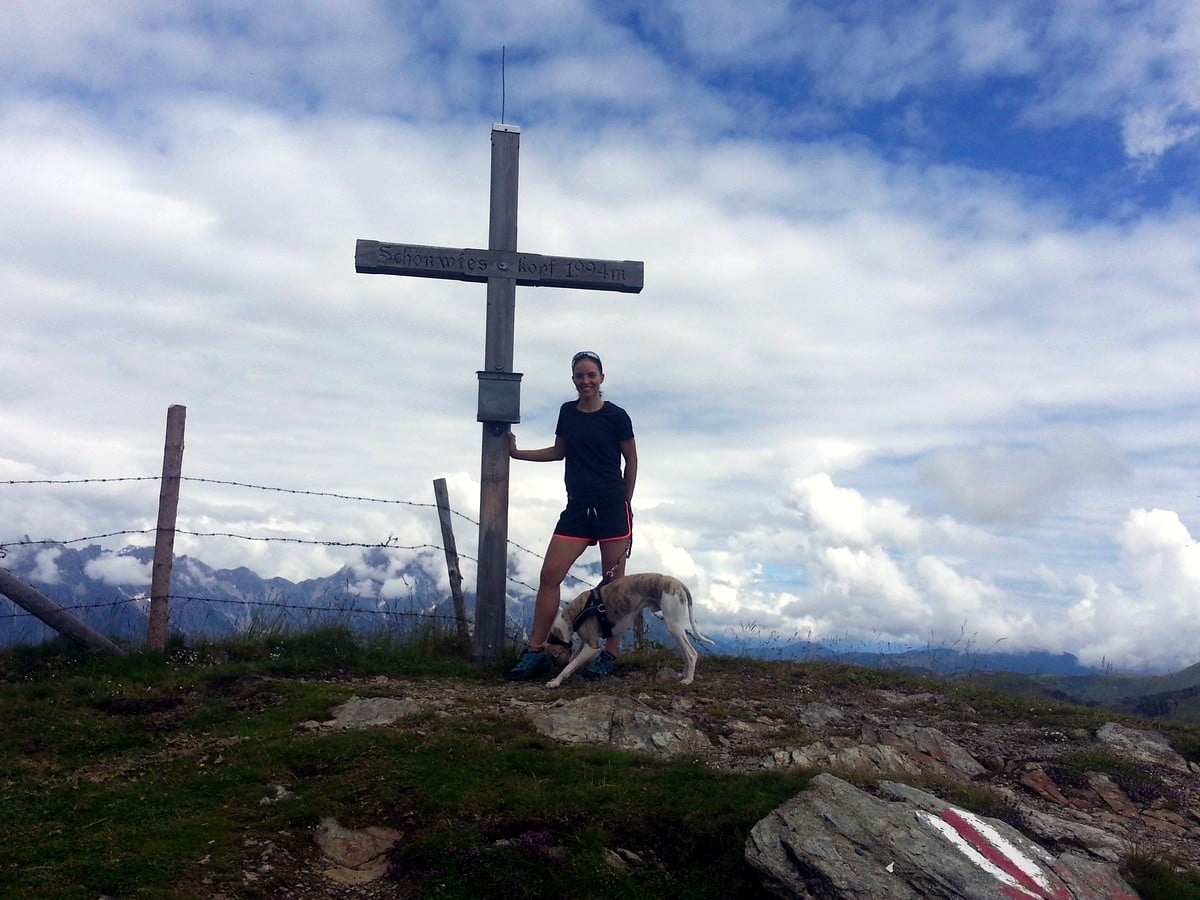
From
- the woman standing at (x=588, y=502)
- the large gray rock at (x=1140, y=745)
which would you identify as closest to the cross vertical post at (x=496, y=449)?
the woman standing at (x=588, y=502)

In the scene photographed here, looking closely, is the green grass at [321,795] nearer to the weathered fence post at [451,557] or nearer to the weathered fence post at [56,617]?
the weathered fence post at [56,617]

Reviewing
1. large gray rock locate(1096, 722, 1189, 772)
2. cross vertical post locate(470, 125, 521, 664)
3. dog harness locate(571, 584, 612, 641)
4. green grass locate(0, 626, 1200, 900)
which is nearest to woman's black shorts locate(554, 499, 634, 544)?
dog harness locate(571, 584, 612, 641)

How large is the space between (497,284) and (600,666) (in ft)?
14.7

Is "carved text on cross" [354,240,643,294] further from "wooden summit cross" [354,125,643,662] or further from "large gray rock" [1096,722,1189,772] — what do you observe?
"large gray rock" [1096,722,1189,772]

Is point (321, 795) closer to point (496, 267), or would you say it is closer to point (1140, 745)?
point (496, 267)

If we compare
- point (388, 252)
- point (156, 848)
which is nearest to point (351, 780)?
point (156, 848)

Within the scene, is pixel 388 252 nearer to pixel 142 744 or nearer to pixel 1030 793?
pixel 142 744

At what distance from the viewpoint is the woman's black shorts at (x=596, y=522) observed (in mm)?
9945

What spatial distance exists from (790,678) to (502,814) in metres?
5.22

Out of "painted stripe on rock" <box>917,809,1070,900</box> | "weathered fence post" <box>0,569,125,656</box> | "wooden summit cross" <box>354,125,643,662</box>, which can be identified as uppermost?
"wooden summit cross" <box>354,125,643,662</box>

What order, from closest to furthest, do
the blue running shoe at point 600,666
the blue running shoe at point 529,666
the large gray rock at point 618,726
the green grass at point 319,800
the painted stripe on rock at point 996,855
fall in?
the painted stripe on rock at point 996,855 < the green grass at point 319,800 < the large gray rock at point 618,726 < the blue running shoe at point 529,666 < the blue running shoe at point 600,666

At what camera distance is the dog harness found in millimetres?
9625

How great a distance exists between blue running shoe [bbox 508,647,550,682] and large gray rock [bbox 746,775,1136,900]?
14.5ft

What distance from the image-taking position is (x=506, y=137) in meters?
11.3
